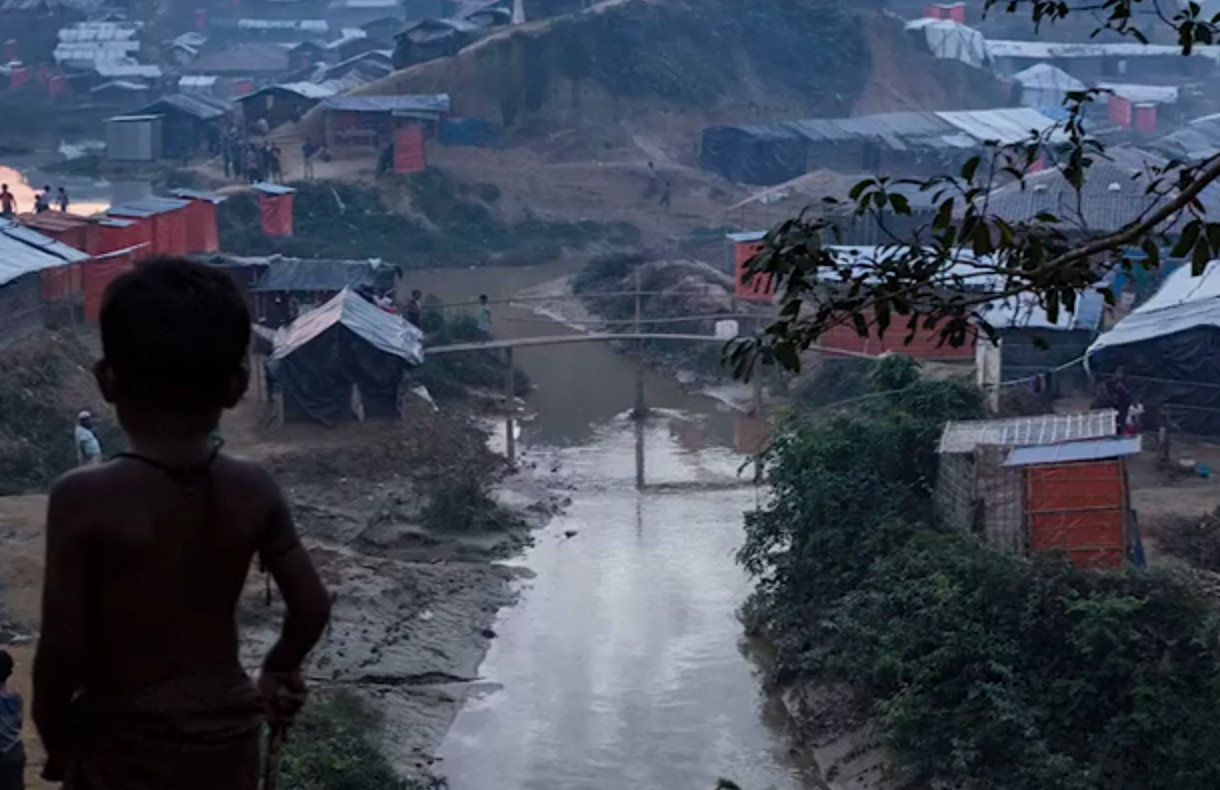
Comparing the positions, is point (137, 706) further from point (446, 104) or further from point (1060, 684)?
point (446, 104)

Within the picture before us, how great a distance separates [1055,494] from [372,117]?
29793mm

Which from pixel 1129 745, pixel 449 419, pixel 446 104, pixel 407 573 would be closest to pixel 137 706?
pixel 1129 745

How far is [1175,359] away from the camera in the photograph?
18719 millimetres

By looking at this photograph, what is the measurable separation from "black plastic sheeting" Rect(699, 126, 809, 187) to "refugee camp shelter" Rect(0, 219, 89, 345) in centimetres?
2393

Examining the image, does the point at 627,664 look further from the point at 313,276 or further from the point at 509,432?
the point at 313,276

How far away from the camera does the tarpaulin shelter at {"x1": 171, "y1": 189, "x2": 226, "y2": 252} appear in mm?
27859

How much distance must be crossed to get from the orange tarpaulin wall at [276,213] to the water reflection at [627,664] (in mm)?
14735

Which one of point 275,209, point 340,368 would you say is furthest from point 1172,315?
point 275,209

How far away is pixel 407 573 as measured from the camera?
16.7m

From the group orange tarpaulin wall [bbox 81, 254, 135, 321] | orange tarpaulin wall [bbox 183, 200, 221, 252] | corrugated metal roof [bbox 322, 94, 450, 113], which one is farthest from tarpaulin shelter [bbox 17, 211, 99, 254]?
corrugated metal roof [bbox 322, 94, 450, 113]

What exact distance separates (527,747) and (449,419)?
9483 millimetres

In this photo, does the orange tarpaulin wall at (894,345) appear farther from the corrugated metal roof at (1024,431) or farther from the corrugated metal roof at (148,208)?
the corrugated metal roof at (148,208)

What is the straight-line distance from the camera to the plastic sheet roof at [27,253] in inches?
786

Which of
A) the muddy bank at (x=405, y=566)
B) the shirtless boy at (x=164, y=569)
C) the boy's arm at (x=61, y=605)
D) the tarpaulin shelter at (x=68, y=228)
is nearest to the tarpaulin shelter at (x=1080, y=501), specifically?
the muddy bank at (x=405, y=566)
